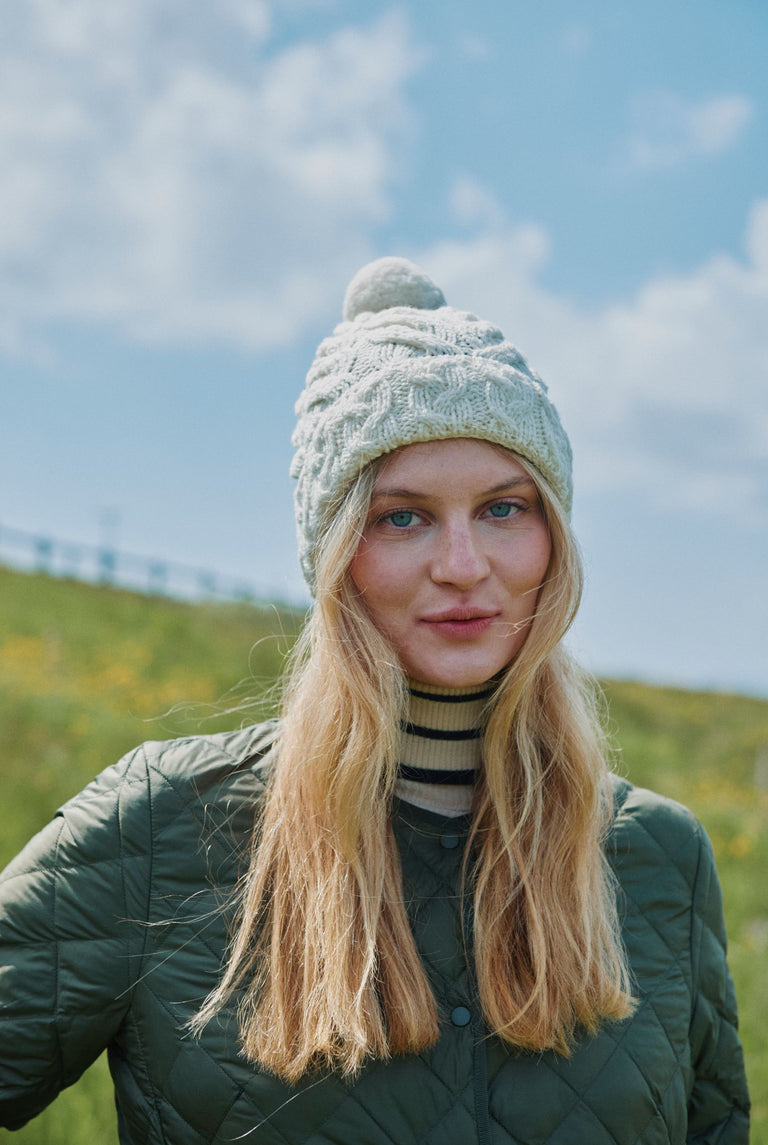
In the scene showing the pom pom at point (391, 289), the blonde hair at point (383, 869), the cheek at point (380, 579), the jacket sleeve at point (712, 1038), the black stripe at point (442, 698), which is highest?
the pom pom at point (391, 289)

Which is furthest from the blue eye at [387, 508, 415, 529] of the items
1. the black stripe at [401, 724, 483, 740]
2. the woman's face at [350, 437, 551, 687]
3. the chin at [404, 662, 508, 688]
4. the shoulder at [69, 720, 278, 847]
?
the shoulder at [69, 720, 278, 847]

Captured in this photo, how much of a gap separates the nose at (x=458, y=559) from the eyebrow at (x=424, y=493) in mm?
90

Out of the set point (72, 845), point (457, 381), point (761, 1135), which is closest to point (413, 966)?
point (72, 845)

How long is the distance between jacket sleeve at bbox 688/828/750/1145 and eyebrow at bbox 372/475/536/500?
1.01 m

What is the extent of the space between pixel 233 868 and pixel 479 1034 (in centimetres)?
59

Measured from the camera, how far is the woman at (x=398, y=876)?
184cm

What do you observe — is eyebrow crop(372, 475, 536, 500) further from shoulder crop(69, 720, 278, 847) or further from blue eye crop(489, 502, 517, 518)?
shoulder crop(69, 720, 278, 847)

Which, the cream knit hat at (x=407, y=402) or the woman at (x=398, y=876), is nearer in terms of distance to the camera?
the woman at (x=398, y=876)

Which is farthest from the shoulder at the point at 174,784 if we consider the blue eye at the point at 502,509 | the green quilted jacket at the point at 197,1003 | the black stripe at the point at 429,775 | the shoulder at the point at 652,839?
the shoulder at the point at 652,839

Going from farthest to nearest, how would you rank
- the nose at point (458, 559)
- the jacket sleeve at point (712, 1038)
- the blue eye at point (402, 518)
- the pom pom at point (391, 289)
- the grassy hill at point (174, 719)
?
the grassy hill at point (174, 719) → the pom pom at point (391, 289) → the jacket sleeve at point (712, 1038) → the blue eye at point (402, 518) → the nose at point (458, 559)

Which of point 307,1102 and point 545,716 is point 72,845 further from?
point 545,716

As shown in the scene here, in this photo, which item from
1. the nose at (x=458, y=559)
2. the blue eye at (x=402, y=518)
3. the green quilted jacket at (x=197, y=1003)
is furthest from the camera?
the blue eye at (x=402, y=518)

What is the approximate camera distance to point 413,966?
1865 mm

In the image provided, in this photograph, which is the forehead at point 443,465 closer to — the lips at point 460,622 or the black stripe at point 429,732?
the lips at point 460,622
